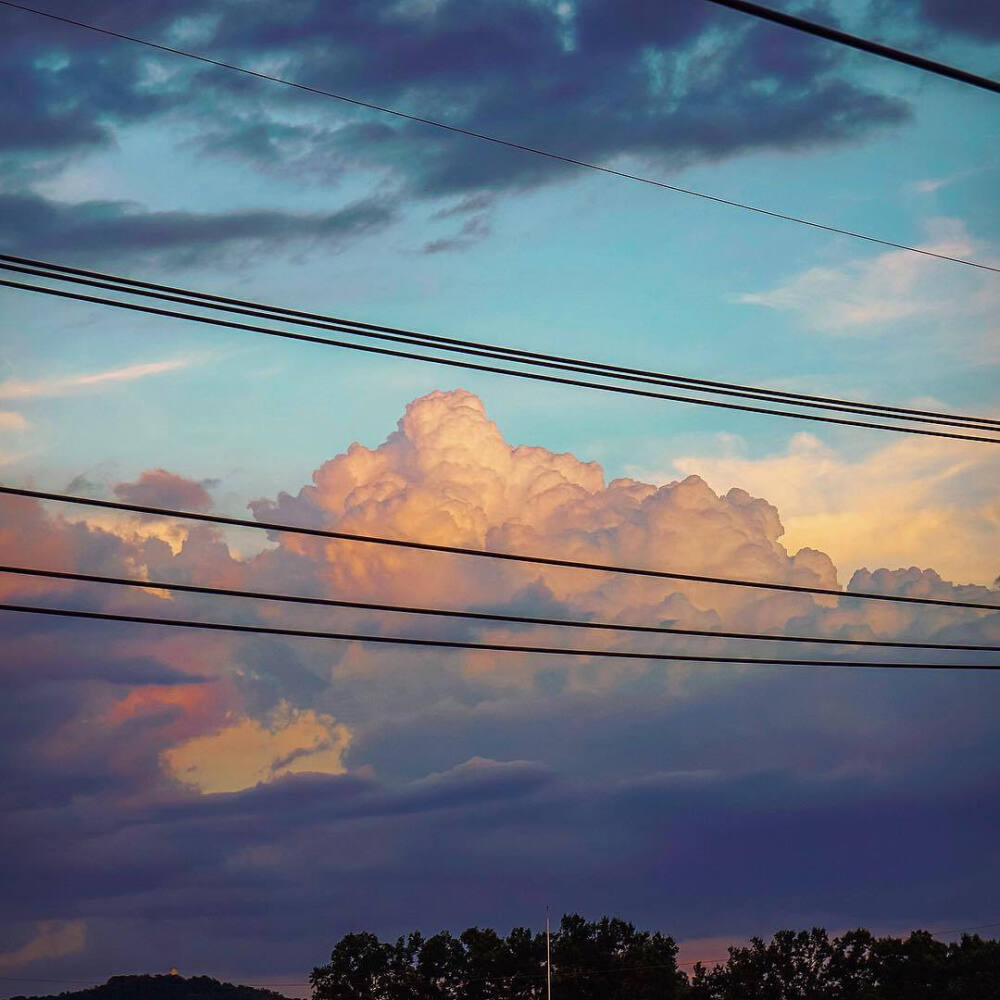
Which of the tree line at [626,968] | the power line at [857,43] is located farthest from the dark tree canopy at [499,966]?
the power line at [857,43]

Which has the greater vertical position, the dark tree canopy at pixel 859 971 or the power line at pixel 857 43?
the power line at pixel 857 43

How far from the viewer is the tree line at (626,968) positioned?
365ft

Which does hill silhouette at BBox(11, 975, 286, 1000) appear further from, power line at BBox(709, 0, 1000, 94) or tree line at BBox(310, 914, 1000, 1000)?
power line at BBox(709, 0, 1000, 94)

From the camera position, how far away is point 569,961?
11644cm

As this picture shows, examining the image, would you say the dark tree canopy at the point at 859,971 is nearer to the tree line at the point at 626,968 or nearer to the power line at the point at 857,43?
the tree line at the point at 626,968

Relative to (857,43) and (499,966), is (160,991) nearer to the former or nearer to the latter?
(499,966)

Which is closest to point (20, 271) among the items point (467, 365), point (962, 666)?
point (467, 365)

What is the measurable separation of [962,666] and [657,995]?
10074cm

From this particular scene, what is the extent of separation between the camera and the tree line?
111312mm

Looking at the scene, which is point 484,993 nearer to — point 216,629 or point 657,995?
point 657,995

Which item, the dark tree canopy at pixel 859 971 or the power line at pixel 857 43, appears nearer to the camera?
the power line at pixel 857 43

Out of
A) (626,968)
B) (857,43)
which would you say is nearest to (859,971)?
(626,968)

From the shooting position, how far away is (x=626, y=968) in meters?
115

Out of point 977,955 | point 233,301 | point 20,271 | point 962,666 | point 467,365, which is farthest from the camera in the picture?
point 977,955
